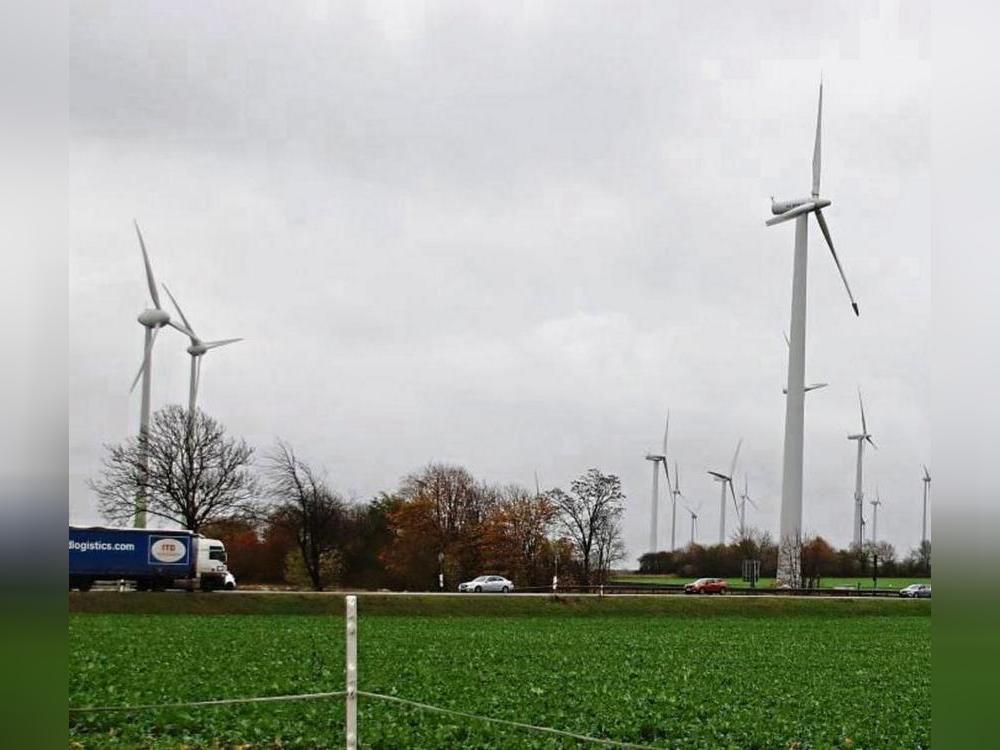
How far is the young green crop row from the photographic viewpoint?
14.0 m

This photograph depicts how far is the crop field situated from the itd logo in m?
6.98

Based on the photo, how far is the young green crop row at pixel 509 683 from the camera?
14.0m

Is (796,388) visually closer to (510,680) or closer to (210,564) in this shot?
(210,564)

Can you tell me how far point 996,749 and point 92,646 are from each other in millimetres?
28098

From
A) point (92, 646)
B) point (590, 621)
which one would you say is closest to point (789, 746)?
point (92, 646)

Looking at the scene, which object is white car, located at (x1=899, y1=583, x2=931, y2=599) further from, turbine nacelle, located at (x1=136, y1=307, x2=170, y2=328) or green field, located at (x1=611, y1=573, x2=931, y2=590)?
turbine nacelle, located at (x1=136, y1=307, x2=170, y2=328)

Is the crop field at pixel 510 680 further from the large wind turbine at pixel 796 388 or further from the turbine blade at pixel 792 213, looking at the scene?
the turbine blade at pixel 792 213

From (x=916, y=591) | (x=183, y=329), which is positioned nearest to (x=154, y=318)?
(x=183, y=329)

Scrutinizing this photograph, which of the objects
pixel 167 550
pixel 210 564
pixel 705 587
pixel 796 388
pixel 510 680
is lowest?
pixel 705 587

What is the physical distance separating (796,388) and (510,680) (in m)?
54.5

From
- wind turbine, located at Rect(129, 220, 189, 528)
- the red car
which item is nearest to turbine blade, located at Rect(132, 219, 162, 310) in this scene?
wind turbine, located at Rect(129, 220, 189, 528)

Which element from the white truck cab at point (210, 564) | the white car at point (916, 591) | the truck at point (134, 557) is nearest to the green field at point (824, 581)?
the white car at point (916, 591)

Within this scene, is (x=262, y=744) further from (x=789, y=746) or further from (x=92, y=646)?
(x=92, y=646)

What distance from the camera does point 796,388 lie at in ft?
238
